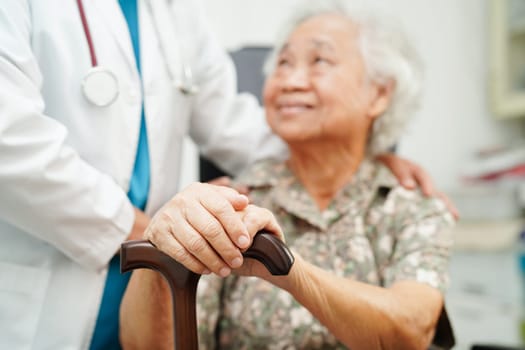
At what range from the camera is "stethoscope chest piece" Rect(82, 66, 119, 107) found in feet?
2.81

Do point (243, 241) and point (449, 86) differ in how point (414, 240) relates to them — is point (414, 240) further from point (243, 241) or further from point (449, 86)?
point (449, 86)

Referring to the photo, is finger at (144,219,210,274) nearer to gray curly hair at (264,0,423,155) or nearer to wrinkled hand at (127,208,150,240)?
wrinkled hand at (127,208,150,240)

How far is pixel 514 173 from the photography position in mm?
2152

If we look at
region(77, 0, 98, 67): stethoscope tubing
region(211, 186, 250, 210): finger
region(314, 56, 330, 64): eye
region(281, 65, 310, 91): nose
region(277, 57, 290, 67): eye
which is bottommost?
region(211, 186, 250, 210): finger

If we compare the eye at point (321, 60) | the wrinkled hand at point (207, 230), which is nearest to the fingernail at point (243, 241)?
the wrinkled hand at point (207, 230)

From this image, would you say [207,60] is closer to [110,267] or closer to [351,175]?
[351,175]

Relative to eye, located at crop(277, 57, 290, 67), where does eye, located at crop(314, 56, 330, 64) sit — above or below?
above

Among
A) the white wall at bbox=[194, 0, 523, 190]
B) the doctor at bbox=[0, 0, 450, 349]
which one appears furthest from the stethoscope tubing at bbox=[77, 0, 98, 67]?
the white wall at bbox=[194, 0, 523, 190]

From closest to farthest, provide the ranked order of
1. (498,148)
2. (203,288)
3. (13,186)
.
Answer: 1. (13,186)
2. (203,288)
3. (498,148)

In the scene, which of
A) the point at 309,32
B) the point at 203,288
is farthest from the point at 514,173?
the point at 203,288

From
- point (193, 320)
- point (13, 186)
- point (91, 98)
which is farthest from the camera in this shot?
point (91, 98)

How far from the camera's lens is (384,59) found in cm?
113

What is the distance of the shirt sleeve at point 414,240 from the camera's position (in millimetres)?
929

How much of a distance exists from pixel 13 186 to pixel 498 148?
85.8 inches
